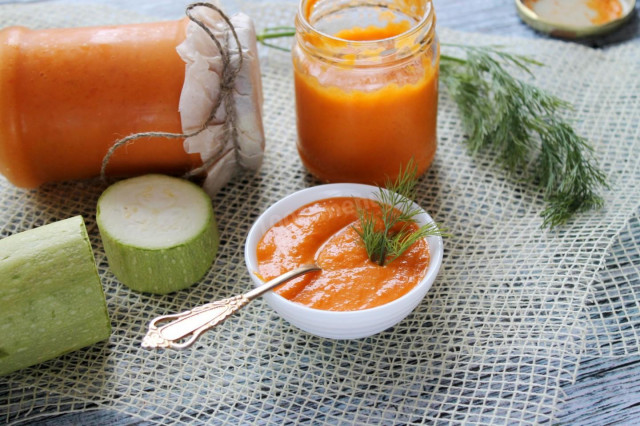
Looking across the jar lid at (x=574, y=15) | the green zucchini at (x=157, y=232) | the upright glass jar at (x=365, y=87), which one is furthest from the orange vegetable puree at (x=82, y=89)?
the jar lid at (x=574, y=15)

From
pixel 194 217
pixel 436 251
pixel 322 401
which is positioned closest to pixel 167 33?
pixel 194 217

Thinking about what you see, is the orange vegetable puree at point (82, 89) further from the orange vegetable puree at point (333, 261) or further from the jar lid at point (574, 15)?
the jar lid at point (574, 15)

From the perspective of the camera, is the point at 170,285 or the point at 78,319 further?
the point at 170,285

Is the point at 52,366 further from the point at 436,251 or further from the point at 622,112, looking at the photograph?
the point at 622,112

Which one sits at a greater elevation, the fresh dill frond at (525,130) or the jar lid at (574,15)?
the jar lid at (574,15)

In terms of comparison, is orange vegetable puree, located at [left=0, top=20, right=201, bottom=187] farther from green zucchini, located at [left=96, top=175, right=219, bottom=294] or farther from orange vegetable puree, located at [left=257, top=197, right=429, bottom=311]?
orange vegetable puree, located at [left=257, top=197, right=429, bottom=311]

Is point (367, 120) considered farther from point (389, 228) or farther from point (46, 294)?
point (46, 294)

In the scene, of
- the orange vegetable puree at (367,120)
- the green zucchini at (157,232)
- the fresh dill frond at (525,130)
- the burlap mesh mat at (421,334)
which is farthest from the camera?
the fresh dill frond at (525,130)
